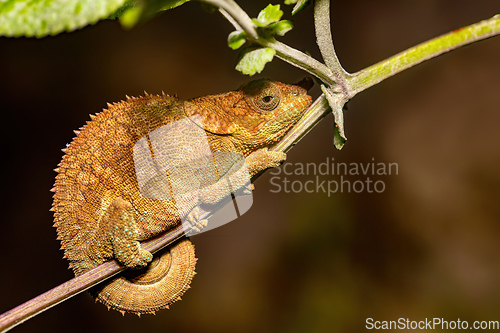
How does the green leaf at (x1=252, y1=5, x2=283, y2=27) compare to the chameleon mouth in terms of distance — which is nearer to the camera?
the green leaf at (x1=252, y1=5, x2=283, y2=27)

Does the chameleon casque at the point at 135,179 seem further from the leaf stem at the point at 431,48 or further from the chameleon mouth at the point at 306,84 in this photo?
the leaf stem at the point at 431,48

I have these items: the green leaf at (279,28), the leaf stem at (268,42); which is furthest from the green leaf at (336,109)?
the green leaf at (279,28)

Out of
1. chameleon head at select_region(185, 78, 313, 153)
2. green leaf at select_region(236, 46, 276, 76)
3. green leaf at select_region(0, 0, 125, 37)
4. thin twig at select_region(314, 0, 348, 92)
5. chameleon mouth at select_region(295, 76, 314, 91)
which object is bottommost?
green leaf at select_region(0, 0, 125, 37)

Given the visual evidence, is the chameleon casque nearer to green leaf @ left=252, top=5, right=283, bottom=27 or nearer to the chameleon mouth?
the chameleon mouth

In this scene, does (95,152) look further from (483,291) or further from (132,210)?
(483,291)

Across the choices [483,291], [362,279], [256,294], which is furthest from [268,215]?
[483,291]

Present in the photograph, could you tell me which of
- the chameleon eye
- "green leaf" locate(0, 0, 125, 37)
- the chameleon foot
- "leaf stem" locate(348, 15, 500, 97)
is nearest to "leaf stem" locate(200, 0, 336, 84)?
"leaf stem" locate(348, 15, 500, 97)
